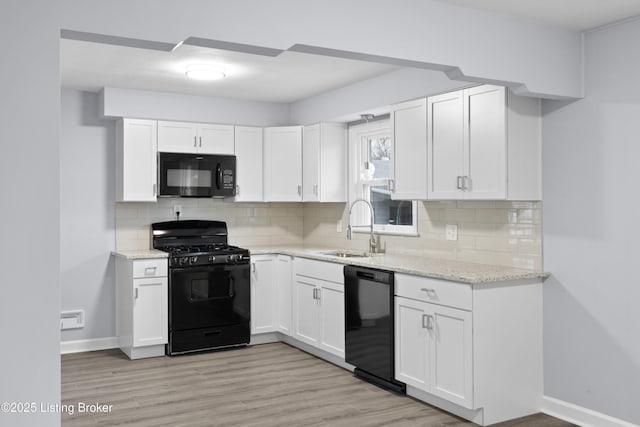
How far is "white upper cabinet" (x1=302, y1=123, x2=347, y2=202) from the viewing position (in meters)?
5.61

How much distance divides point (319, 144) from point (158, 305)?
2058 mm

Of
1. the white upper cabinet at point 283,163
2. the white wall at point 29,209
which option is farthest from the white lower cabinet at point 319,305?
the white wall at point 29,209

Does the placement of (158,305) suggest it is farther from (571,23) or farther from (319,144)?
(571,23)

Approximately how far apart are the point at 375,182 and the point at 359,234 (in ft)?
1.75

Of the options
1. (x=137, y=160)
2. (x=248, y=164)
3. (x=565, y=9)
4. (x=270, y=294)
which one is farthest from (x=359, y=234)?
(x=565, y=9)

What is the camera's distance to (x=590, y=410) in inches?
138

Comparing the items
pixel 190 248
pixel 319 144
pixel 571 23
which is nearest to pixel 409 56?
pixel 571 23

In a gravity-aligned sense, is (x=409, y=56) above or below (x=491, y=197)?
above

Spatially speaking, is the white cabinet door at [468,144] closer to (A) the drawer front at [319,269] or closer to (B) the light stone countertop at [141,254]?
(A) the drawer front at [319,269]

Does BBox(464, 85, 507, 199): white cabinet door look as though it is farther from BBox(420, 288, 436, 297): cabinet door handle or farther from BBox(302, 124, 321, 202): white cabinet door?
BBox(302, 124, 321, 202): white cabinet door

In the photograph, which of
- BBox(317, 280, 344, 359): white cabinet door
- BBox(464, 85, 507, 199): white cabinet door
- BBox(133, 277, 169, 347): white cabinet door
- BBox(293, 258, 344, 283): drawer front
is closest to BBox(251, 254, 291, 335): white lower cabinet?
BBox(293, 258, 344, 283): drawer front

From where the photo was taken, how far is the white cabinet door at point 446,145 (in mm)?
3924

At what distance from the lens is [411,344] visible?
3.91 metres

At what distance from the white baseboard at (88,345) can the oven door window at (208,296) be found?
77cm
